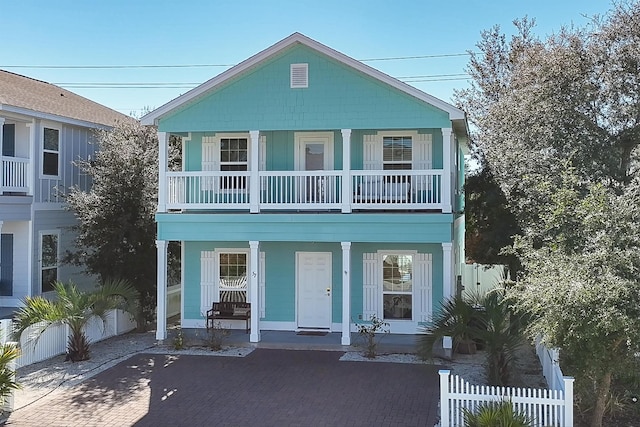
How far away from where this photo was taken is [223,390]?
11.4 m

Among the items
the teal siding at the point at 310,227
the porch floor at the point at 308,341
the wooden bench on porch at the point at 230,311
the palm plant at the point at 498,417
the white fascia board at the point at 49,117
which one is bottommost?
the porch floor at the point at 308,341

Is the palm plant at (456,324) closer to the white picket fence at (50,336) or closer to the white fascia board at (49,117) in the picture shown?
the white picket fence at (50,336)

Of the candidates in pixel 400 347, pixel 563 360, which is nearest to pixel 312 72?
pixel 400 347

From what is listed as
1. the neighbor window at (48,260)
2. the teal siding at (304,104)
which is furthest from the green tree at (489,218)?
the neighbor window at (48,260)

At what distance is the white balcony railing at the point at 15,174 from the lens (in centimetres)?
1711

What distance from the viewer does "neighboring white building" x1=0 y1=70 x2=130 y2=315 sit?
57.2 feet

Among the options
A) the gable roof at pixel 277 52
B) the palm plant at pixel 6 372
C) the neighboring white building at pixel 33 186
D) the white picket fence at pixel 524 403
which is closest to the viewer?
the white picket fence at pixel 524 403

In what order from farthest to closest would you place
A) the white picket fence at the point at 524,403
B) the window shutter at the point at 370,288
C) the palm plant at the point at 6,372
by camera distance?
the window shutter at the point at 370,288 → the palm plant at the point at 6,372 → the white picket fence at the point at 524,403

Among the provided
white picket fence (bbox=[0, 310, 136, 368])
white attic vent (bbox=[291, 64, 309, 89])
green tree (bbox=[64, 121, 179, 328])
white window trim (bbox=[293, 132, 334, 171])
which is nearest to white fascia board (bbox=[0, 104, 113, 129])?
green tree (bbox=[64, 121, 179, 328])

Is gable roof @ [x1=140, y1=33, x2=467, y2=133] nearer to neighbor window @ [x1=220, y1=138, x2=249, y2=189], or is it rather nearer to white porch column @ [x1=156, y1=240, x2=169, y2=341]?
neighbor window @ [x1=220, y1=138, x2=249, y2=189]

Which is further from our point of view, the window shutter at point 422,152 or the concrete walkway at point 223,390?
the window shutter at point 422,152

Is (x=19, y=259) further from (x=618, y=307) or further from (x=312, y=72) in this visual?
(x=618, y=307)

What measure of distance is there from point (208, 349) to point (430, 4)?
12.3m

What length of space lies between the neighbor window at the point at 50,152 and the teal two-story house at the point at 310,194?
4618mm
